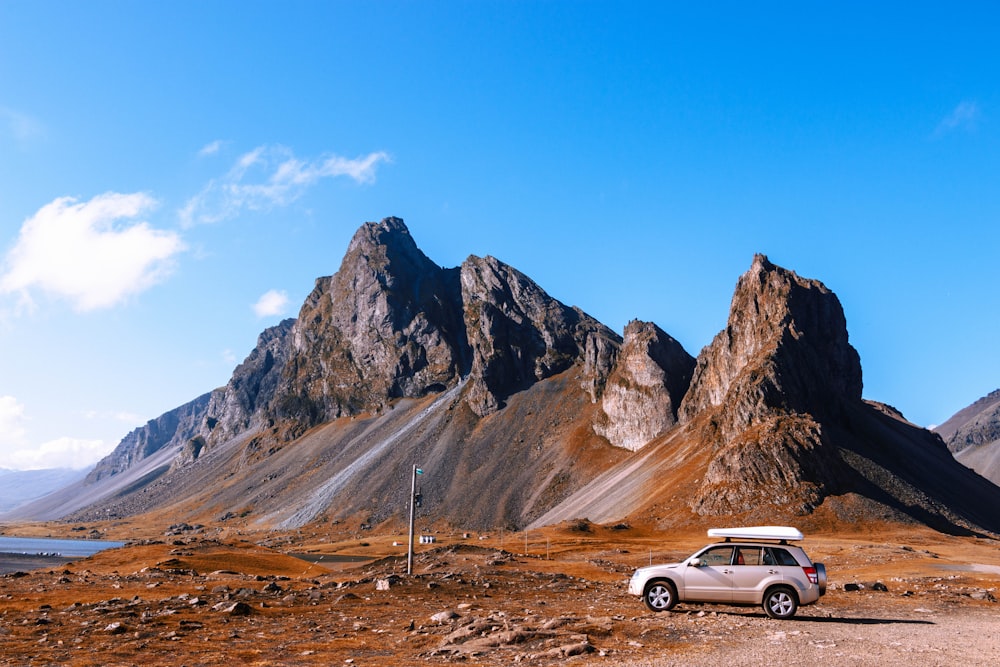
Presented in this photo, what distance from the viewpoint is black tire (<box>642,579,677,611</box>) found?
26.9 m

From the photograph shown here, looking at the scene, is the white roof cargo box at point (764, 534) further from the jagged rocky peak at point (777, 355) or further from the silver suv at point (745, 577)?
the jagged rocky peak at point (777, 355)

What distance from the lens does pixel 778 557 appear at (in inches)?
1037

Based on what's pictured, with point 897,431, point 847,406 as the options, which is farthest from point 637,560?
point 897,431

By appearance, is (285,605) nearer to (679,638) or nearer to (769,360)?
(679,638)

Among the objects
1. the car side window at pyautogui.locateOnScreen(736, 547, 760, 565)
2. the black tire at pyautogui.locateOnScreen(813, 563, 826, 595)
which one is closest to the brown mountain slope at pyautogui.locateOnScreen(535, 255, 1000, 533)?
the black tire at pyautogui.locateOnScreen(813, 563, 826, 595)

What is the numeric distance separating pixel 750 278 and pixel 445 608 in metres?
149

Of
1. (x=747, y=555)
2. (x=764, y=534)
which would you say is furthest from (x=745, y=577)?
(x=764, y=534)

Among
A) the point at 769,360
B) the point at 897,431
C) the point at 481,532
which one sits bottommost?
the point at 481,532

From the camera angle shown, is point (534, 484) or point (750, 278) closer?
point (750, 278)

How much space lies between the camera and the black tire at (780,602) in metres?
25.6

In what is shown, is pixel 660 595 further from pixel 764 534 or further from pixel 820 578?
pixel 820 578

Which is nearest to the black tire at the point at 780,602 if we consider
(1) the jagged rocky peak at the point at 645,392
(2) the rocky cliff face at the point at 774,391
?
(2) the rocky cliff face at the point at 774,391

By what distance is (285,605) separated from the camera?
105 feet

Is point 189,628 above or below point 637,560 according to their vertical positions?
above
